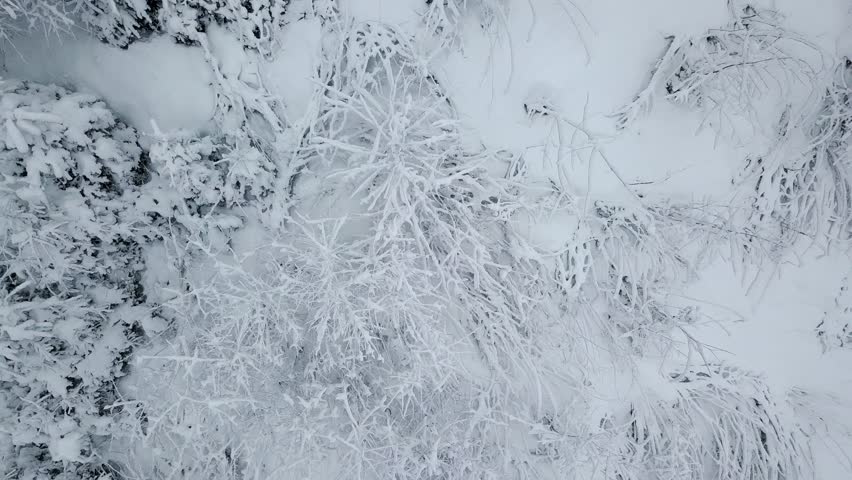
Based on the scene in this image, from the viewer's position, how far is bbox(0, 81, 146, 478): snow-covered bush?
86.7 inches

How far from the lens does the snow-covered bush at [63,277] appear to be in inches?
86.7

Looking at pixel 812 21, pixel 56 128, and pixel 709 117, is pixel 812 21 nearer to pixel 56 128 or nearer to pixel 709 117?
pixel 709 117

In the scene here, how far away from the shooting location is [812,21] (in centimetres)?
237

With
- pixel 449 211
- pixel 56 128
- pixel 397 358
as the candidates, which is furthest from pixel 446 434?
pixel 56 128

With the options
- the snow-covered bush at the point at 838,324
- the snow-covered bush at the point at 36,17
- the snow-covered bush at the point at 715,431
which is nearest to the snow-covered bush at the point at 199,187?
the snow-covered bush at the point at 36,17

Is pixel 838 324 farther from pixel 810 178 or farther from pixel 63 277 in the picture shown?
pixel 63 277

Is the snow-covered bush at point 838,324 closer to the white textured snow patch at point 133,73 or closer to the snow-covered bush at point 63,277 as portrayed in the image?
the white textured snow patch at point 133,73

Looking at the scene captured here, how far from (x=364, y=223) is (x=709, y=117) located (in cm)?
241

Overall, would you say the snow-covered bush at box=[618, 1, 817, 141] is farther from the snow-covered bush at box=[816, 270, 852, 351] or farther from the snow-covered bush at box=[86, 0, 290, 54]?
the snow-covered bush at box=[86, 0, 290, 54]

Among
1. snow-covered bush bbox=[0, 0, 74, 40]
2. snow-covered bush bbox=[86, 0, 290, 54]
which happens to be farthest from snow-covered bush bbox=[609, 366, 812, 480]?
snow-covered bush bbox=[0, 0, 74, 40]

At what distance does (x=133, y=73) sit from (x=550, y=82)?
8.79ft

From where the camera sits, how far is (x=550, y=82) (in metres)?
2.51

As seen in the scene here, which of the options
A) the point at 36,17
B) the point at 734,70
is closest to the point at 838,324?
the point at 734,70

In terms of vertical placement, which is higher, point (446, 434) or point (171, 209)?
point (171, 209)
